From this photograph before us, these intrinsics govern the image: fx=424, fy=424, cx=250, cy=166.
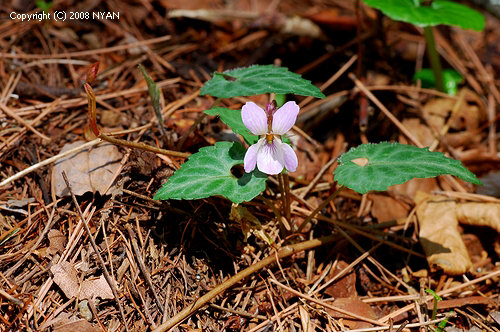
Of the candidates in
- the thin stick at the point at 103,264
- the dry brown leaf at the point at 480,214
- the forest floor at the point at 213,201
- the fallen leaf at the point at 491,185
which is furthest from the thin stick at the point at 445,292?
the thin stick at the point at 103,264

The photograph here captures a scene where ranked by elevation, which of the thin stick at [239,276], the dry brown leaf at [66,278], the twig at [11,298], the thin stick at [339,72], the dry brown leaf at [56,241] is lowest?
the thin stick at [239,276]

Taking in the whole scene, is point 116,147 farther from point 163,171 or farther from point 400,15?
point 400,15

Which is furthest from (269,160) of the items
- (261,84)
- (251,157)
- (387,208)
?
(387,208)

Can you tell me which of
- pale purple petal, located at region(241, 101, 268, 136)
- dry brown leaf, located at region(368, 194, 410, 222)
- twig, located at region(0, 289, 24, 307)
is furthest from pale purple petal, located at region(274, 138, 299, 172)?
twig, located at region(0, 289, 24, 307)

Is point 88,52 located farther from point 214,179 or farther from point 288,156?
point 288,156

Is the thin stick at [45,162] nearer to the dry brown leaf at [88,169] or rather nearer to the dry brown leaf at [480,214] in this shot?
the dry brown leaf at [88,169]

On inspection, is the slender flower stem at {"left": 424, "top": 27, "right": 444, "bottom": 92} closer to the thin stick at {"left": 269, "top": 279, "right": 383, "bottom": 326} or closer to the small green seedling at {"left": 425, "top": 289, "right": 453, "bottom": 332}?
the small green seedling at {"left": 425, "top": 289, "right": 453, "bottom": 332}
